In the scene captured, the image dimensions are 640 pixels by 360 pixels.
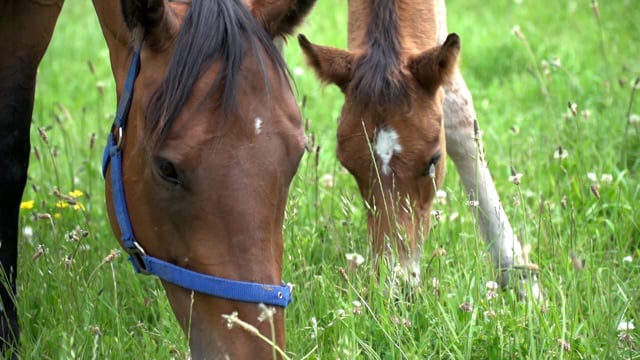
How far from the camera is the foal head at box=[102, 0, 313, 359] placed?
2.57 m

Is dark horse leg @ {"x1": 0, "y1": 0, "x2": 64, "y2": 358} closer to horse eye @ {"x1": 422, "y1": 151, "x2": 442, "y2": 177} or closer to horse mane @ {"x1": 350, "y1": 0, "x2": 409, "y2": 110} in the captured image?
horse mane @ {"x1": 350, "y1": 0, "x2": 409, "y2": 110}

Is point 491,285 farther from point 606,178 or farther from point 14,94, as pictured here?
point 14,94

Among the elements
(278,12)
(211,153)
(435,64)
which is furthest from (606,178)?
(211,153)

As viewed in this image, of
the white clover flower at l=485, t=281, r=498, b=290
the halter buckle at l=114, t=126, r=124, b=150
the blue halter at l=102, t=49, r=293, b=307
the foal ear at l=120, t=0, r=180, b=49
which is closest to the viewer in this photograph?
the blue halter at l=102, t=49, r=293, b=307

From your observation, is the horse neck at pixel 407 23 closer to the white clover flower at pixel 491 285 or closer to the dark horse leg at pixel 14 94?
the white clover flower at pixel 491 285

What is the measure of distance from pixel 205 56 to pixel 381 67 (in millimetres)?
1346

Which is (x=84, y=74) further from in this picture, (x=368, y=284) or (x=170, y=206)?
(x=170, y=206)

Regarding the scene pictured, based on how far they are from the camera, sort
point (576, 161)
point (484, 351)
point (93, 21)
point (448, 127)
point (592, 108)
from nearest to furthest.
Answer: point (484, 351) → point (448, 127) → point (576, 161) → point (592, 108) → point (93, 21)

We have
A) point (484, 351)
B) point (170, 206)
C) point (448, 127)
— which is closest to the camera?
point (170, 206)

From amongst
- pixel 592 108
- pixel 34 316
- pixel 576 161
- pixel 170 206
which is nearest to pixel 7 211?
pixel 34 316

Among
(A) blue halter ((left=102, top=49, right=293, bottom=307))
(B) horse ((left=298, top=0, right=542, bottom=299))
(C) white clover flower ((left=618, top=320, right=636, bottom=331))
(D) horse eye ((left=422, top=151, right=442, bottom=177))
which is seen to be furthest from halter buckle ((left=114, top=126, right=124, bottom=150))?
(C) white clover flower ((left=618, top=320, right=636, bottom=331))

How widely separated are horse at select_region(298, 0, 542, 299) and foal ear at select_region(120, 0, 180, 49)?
1.07m

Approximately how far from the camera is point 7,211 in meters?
3.80

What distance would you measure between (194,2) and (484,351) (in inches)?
56.6
